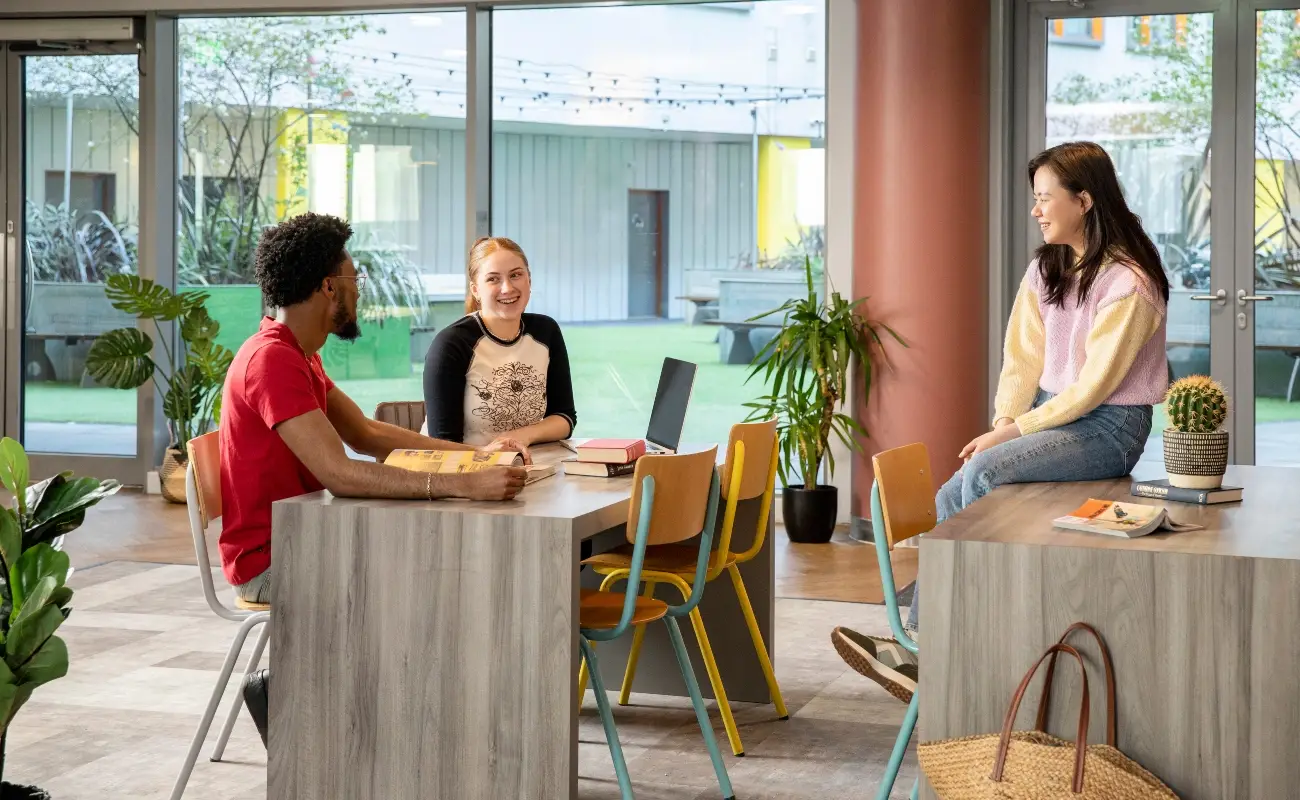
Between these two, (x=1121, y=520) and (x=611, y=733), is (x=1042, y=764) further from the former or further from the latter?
(x=611, y=733)

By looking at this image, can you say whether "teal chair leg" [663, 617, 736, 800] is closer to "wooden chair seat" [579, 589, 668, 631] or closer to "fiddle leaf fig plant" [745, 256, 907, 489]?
"wooden chair seat" [579, 589, 668, 631]

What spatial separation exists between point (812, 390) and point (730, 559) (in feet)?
9.94

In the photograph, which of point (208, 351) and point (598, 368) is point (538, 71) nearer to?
point (598, 368)

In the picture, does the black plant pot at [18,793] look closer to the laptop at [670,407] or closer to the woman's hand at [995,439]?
the laptop at [670,407]

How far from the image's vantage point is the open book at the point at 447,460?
10.00ft

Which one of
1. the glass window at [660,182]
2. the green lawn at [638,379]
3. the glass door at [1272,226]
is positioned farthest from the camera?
the green lawn at [638,379]

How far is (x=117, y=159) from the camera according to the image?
8.06 meters

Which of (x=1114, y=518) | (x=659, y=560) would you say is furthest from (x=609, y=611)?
(x=1114, y=518)

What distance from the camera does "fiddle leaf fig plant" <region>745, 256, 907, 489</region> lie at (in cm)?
643

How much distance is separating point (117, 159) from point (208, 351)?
1.49 m

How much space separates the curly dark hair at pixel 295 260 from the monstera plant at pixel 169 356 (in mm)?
4217

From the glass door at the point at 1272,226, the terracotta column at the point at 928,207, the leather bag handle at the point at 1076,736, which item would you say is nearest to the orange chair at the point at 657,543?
the leather bag handle at the point at 1076,736

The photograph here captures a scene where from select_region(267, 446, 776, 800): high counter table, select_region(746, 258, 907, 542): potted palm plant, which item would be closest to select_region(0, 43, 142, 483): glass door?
select_region(746, 258, 907, 542): potted palm plant

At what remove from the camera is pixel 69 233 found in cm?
814
